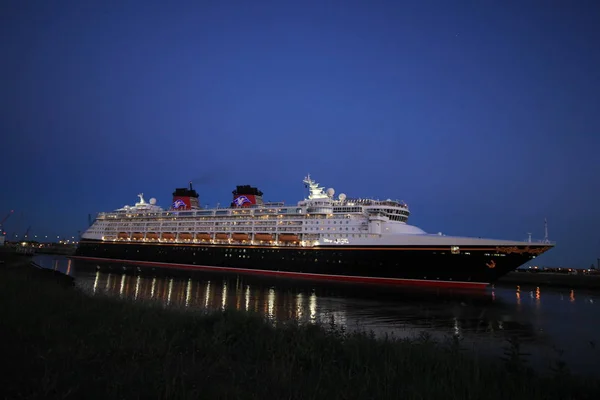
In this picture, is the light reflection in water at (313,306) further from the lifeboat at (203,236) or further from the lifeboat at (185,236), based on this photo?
the lifeboat at (185,236)

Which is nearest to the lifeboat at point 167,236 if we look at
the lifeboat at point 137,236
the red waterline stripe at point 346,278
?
the red waterline stripe at point 346,278

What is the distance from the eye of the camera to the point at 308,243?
2175 inches

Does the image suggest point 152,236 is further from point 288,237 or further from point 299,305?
point 299,305

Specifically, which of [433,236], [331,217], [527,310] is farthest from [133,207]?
[527,310]

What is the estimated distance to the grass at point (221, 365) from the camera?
6.00 meters

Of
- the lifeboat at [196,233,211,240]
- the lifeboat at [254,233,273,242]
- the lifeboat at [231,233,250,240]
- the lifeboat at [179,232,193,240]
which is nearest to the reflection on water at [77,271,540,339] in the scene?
the lifeboat at [254,233,273,242]

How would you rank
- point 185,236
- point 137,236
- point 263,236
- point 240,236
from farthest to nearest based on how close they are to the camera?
point 137,236 → point 185,236 → point 240,236 → point 263,236

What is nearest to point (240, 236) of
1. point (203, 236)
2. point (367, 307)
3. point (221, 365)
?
point (203, 236)

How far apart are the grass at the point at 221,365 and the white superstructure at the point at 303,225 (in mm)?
37080

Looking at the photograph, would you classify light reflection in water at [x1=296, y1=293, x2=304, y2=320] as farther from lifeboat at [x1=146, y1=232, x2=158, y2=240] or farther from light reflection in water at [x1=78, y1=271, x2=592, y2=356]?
lifeboat at [x1=146, y1=232, x2=158, y2=240]

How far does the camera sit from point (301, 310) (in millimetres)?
24594

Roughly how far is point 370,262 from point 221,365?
4189 cm

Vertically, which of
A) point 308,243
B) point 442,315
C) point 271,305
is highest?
point 308,243

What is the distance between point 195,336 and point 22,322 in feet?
13.0
